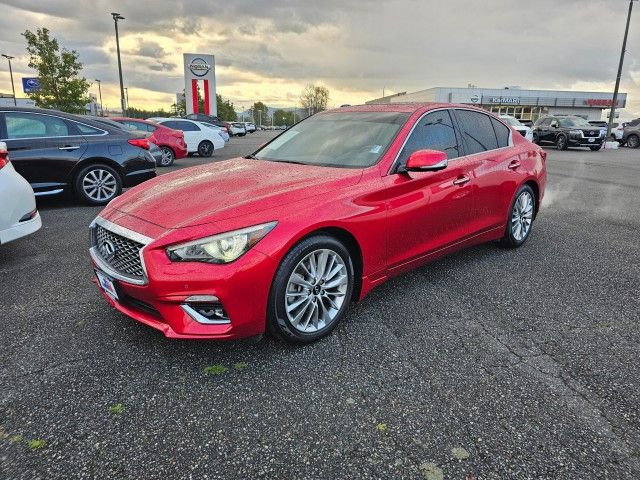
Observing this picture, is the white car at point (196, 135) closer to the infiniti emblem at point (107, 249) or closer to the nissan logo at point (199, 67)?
the infiniti emblem at point (107, 249)

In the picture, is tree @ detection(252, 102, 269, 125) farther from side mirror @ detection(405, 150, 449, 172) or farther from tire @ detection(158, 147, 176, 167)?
side mirror @ detection(405, 150, 449, 172)

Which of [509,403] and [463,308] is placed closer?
[509,403]

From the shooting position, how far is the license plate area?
2.82 metres

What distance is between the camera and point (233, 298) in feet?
8.25

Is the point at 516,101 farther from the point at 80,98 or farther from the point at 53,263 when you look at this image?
the point at 53,263

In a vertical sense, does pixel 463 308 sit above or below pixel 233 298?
below

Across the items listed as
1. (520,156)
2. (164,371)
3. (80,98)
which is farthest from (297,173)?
(80,98)

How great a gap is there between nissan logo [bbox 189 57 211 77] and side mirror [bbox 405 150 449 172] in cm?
4081

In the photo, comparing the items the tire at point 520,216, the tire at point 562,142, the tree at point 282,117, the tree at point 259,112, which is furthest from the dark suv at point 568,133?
the tree at point 282,117

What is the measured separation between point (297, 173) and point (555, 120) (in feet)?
75.1

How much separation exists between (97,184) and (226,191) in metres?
5.22

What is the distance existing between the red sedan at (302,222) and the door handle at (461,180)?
0.05 ft

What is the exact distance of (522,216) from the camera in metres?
5.09

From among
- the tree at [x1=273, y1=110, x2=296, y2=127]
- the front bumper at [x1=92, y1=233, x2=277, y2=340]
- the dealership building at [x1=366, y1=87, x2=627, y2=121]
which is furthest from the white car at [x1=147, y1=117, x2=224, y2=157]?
the tree at [x1=273, y1=110, x2=296, y2=127]
